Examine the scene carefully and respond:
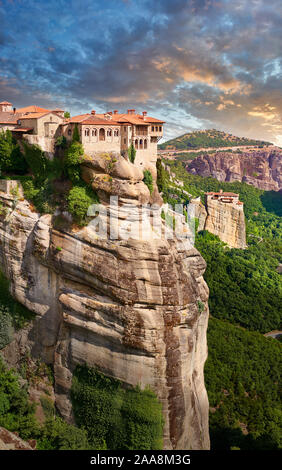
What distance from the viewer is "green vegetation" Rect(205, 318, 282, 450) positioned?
27.3 metres

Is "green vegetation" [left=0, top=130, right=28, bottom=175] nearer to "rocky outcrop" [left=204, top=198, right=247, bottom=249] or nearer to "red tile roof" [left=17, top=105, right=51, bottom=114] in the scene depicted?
"red tile roof" [left=17, top=105, right=51, bottom=114]

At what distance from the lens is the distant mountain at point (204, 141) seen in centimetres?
13500

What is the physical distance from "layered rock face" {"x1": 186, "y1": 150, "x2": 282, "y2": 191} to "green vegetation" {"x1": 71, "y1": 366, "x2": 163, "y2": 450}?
81.9 meters

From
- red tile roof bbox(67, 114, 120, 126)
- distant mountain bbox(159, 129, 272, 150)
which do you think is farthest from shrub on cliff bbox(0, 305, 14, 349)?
distant mountain bbox(159, 129, 272, 150)

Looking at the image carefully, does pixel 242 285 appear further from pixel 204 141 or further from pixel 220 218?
pixel 204 141

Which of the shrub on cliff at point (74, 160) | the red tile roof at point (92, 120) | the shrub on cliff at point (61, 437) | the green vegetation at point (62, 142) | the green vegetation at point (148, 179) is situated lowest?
the shrub on cliff at point (61, 437)

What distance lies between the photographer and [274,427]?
27.7 m

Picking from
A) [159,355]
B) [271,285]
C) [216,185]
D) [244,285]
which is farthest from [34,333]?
[216,185]

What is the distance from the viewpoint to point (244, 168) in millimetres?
102438

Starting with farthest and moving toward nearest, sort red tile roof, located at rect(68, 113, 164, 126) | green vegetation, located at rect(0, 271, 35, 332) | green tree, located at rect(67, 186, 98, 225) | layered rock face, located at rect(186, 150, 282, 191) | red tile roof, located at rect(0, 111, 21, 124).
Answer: layered rock face, located at rect(186, 150, 282, 191) → red tile roof, located at rect(0, 111, 21, 124) → green vegetation, located at rect(0, 271, 35, 332) → red tile roof, located at rect(68, 113, 164, 126) → green tree, located at rect(67, 186, 98, 225)

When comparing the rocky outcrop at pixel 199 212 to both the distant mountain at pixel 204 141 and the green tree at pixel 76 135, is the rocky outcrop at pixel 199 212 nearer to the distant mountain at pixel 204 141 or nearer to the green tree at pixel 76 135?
the green tree at pixel 76 135

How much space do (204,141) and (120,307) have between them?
131m

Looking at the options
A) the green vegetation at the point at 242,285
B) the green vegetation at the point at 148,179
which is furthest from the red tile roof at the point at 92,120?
the green vegetation at the point at 242,285

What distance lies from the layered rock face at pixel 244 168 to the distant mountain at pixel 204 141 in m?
32.4
